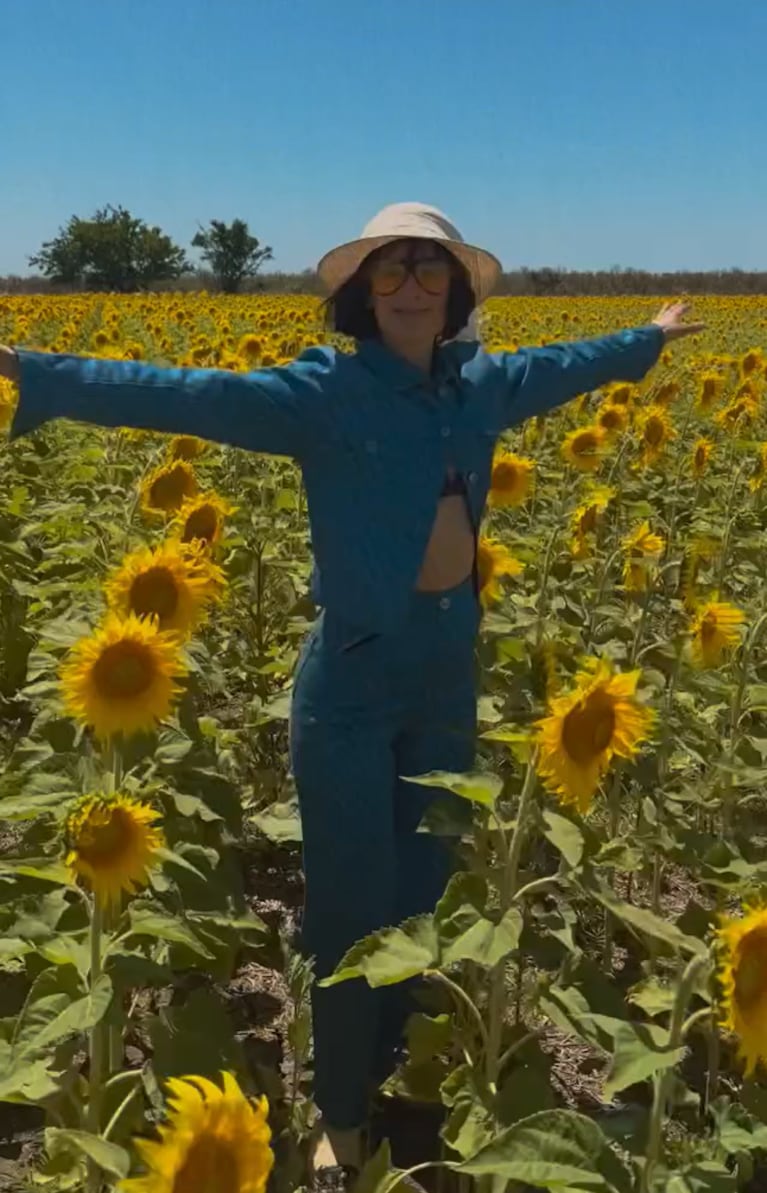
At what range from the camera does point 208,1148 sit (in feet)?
4.34

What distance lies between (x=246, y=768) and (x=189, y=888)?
5.39 ft

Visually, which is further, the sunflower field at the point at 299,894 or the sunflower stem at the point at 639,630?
the sunflower stem at the point at 639,630

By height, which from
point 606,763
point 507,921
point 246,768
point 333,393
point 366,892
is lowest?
point 246,768

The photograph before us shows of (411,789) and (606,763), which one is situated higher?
(606,763)

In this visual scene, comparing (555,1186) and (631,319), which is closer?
(555,1186)

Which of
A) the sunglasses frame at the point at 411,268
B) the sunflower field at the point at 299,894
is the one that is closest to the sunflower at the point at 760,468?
the sunflower field at the point at 299,894

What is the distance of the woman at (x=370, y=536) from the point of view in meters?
2.46

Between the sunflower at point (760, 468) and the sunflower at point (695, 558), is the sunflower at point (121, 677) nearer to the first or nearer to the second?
the sunflower at point (695, 558)

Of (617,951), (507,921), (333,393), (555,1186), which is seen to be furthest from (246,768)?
(555,1186)

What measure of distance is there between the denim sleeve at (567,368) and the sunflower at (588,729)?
3.22 ft

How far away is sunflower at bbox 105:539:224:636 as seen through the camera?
2416 millimetres

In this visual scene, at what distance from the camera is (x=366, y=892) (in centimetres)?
259

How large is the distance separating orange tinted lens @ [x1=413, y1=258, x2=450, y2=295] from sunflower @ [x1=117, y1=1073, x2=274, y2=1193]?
162cm

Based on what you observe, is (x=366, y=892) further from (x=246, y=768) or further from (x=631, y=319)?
(x=631, y=319)
